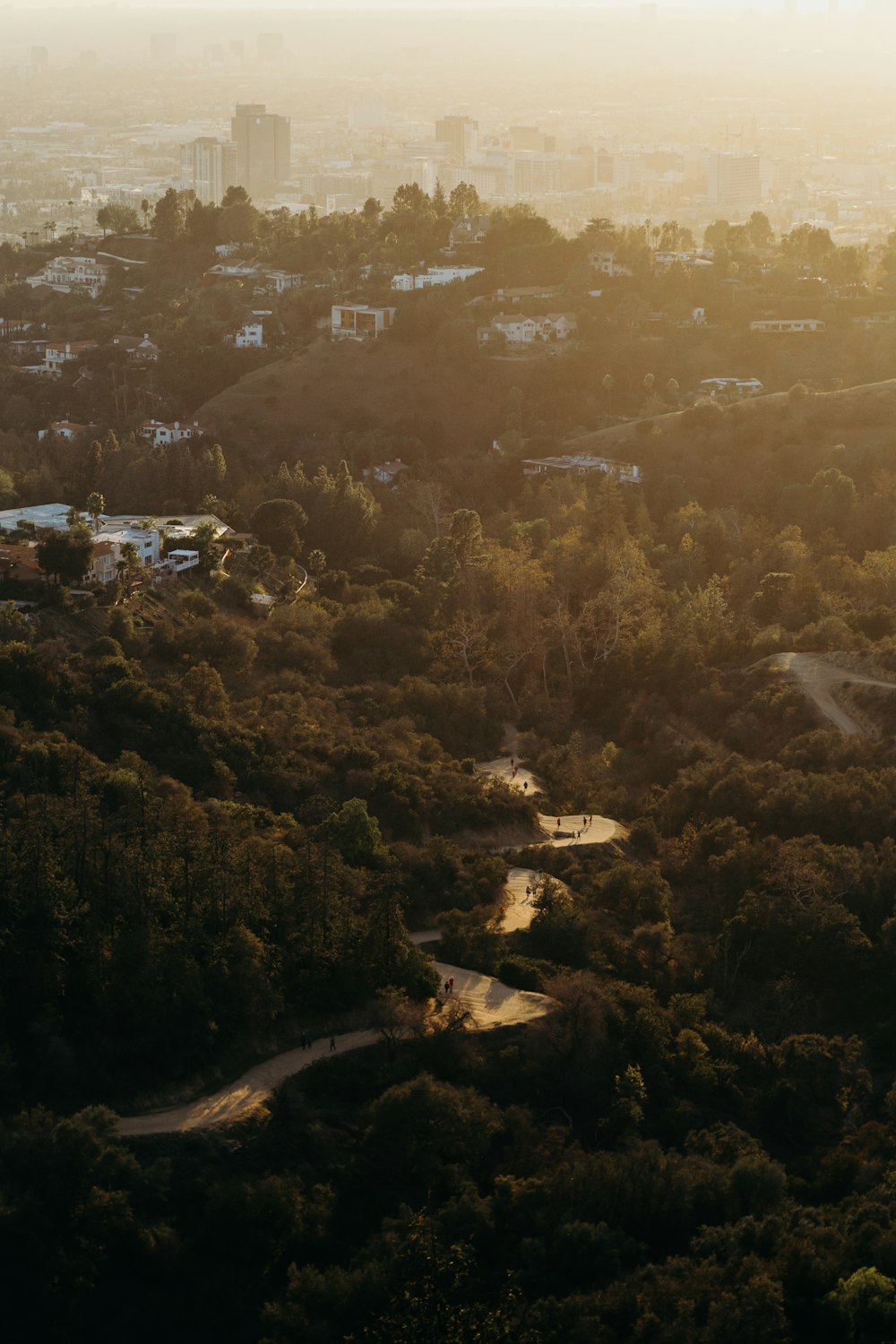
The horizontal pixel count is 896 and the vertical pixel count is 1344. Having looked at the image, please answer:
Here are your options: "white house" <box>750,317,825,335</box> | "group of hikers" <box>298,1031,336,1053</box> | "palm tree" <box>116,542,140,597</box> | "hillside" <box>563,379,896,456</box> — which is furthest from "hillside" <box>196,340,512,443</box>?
"group of hikers" <box>298,1031,336,1053</box>

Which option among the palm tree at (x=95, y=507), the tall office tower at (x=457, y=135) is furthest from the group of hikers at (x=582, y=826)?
the tall office tower at (x=457, y=135)

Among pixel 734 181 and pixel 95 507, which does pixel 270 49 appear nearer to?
pixel 734 181

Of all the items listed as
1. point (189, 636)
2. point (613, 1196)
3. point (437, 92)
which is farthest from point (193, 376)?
point (437, 92)

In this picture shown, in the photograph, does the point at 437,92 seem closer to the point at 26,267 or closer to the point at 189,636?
the point at 26,267

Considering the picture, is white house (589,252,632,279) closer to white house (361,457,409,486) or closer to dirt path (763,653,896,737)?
white house (361,457,409,486)

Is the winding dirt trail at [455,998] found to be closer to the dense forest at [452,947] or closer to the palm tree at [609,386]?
the dense forest at [452,947]

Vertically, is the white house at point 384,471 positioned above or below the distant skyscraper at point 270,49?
below

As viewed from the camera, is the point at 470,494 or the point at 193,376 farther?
the point at 193,376
